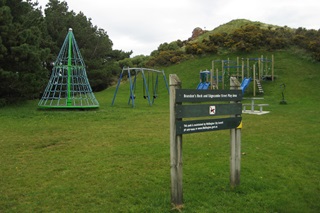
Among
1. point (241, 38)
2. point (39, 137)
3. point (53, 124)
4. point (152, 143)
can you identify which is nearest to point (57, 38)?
point (241, 38)

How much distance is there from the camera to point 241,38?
3306 centimetres

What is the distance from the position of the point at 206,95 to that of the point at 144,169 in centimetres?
220

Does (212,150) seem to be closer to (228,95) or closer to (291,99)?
(228,95)

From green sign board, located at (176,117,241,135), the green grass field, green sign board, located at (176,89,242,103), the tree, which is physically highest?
the tree

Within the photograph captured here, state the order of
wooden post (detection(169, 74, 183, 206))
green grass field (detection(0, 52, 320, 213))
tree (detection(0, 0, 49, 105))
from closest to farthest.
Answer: wooden post (detection(169, 74, 183, 206)) < green grass field (detection(0, 52, 320, 213)) < tree (detection(0, 0, 49, 105))

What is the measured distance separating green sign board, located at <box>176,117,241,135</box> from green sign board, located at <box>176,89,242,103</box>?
30 centimetres

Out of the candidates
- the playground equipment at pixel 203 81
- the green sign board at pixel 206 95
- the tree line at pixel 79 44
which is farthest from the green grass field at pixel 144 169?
the playground equipment at pixel 203 81

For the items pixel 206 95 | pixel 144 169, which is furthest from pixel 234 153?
pixel 144 169

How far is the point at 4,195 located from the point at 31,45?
15.0 meters

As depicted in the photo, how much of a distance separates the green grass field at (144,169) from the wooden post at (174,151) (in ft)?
0.62

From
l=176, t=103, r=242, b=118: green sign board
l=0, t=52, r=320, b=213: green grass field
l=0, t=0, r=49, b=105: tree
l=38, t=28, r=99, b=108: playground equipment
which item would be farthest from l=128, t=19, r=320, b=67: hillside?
l=176, t=103, r=242, b=118: green sign board

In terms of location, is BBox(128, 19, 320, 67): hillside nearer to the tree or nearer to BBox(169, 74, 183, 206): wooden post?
the tree

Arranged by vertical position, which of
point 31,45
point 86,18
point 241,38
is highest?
point 86,18

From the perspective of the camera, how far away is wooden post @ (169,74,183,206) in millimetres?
3959
